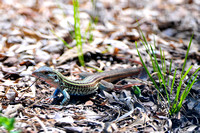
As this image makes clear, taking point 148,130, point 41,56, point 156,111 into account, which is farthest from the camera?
point 41,56

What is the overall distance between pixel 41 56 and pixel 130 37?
Answer: 9.36 feet

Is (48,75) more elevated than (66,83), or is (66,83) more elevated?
(48,75)

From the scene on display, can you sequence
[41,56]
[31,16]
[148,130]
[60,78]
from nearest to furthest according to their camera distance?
1. [148,130]
2. [60,78]
3. [41,56]
4. [31,16]

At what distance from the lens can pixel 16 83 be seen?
15.7 feet

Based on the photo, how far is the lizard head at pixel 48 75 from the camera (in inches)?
171

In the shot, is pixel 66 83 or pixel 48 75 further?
pixel 66 83

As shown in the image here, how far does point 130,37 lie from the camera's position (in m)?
7.09

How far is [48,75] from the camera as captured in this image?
14.5 ft

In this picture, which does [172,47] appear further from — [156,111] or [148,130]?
[148,130]

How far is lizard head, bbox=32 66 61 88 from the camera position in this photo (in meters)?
4.35

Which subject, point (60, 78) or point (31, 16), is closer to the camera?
A: point (60, 78)

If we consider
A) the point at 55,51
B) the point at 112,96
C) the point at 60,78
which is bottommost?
the point at 112,96

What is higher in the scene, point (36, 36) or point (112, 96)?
point (36, 36)

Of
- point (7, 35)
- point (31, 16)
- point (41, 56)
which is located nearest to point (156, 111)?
point (41, 56)
